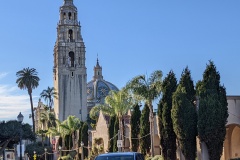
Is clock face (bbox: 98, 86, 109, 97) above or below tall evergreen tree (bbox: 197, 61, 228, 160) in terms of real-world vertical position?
above

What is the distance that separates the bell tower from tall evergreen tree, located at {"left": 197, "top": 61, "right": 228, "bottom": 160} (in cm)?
6661

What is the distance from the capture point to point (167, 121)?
31.4 m

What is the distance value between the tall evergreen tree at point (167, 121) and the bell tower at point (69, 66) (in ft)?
203

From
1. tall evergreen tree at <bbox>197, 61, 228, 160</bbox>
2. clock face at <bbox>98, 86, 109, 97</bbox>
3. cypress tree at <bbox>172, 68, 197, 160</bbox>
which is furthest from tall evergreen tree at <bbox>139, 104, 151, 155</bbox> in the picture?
clock face at <bbox>98, 86, 109, 97</bbox>

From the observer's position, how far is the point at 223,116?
91.1ft

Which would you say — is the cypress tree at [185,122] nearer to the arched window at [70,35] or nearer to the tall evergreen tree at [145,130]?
the tall evergreen tree at [145,130]

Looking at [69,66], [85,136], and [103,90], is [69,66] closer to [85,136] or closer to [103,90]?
[103,90]

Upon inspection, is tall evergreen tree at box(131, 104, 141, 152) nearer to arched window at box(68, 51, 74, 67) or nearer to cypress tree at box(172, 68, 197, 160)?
cypress tree at box(172, 68, 197, 160)

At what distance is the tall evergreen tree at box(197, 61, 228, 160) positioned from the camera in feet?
89.7

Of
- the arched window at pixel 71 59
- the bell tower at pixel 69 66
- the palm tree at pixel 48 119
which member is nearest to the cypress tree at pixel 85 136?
the bell tower at pixel 69 66

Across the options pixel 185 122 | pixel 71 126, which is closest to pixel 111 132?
pixel 71 126

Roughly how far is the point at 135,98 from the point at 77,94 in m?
56.0

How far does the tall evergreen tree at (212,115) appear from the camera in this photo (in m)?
27.3

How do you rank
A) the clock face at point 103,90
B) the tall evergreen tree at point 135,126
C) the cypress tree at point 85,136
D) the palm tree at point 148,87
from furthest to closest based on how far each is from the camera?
the clock face at point 103,90 < the cypress tree at point 85,136 < the tall evergreen tree at point 135,126 < the palm tree at point 148,87
